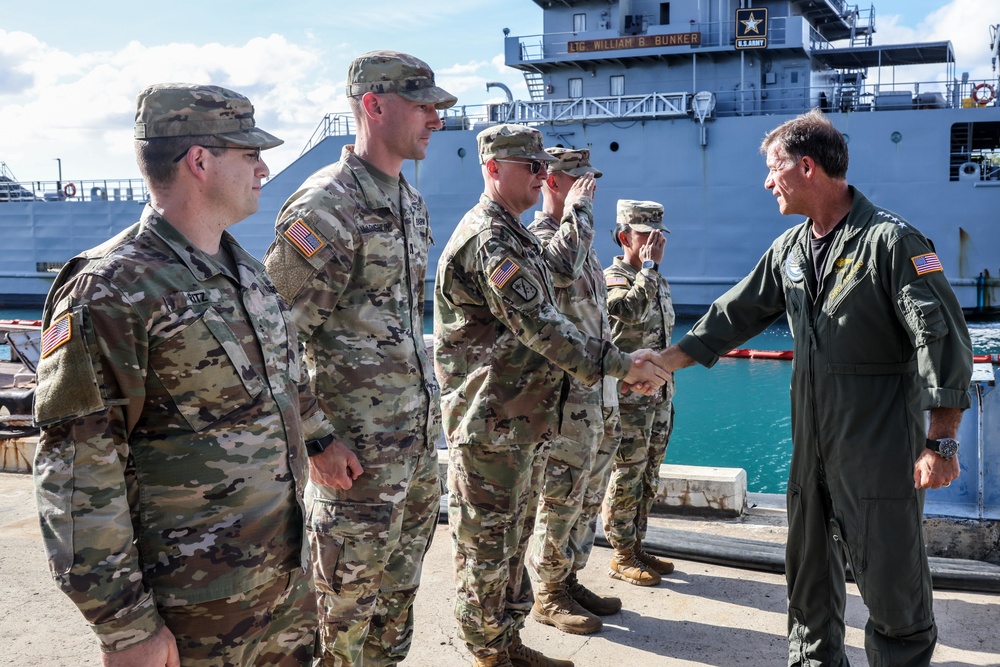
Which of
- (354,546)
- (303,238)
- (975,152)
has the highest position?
(975,152)

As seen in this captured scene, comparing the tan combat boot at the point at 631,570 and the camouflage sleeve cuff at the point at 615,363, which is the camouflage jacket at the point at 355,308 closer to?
the camouflage sleeve cuff at the point at 615,363

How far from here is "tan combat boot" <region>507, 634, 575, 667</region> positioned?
2916 mm

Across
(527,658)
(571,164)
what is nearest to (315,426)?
(527,658)

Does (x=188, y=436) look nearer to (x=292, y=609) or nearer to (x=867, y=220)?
(x=292, y=609)

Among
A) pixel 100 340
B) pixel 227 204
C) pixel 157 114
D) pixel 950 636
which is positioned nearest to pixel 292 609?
pixel 100 340

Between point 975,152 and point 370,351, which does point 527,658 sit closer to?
point 370,351

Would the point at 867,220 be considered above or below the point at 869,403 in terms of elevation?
above

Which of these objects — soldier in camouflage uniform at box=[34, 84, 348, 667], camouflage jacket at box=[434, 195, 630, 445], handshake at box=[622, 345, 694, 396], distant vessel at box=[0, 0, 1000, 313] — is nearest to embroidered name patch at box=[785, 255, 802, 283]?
handshake at box=[622, 345, 694, 396]

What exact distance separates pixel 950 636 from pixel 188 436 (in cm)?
279

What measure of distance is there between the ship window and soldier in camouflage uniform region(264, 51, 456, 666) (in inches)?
609

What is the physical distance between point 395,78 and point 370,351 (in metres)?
0.79

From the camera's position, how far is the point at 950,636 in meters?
3.07

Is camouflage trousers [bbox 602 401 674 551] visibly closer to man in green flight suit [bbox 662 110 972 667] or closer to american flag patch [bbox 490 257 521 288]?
man in green flight suit [bbox 662 110 972 667]

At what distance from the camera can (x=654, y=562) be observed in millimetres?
3824
